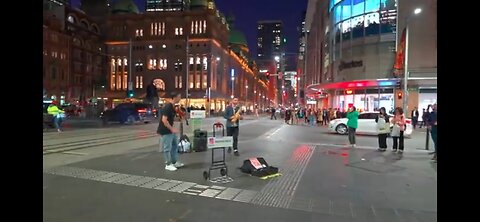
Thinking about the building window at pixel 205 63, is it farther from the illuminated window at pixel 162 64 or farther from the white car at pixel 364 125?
the white car at pixel 364 125

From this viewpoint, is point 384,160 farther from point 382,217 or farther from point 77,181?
point 77,181

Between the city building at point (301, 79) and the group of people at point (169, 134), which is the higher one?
the city building at point (301, 79)

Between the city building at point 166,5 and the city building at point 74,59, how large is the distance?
26.0m

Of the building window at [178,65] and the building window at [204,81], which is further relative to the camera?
the building window at [178,65]

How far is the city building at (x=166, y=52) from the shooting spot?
290ft

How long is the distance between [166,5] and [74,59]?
44048mm

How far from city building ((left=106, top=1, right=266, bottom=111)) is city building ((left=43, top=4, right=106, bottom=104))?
332 cm

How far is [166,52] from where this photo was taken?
294 ft

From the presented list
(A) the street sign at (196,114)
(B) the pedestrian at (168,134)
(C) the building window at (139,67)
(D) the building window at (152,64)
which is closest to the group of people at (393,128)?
(A) the street sign at (196,114)

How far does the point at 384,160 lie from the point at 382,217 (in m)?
6.31

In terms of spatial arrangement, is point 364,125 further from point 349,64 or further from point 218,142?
point 349,64

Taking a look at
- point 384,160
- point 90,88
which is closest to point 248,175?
point 384,160
